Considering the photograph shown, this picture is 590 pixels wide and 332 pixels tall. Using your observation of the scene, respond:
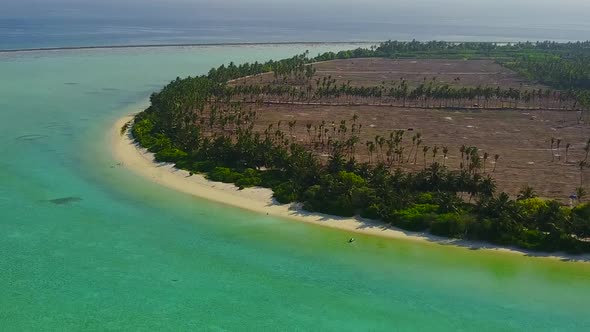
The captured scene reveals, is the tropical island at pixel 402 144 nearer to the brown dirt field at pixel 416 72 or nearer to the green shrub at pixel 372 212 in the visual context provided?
the green shrub at pixel 372 212

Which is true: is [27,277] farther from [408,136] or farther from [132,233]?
[408,136]

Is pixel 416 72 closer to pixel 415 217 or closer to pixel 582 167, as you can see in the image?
pixel 582 167

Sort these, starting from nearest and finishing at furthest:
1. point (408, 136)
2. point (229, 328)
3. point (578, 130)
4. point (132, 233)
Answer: point (229, 328) < point (132, 233) < point (408, 136) < point (578, 130)

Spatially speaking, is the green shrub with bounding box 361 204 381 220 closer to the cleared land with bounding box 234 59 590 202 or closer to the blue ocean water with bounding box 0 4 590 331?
the blue ocean water with bounding box 0 4 590 331

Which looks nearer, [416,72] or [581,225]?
[581,225]

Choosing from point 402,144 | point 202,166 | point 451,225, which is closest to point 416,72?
point 402,144

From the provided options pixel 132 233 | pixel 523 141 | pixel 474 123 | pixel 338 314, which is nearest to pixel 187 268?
pixel 132 233
